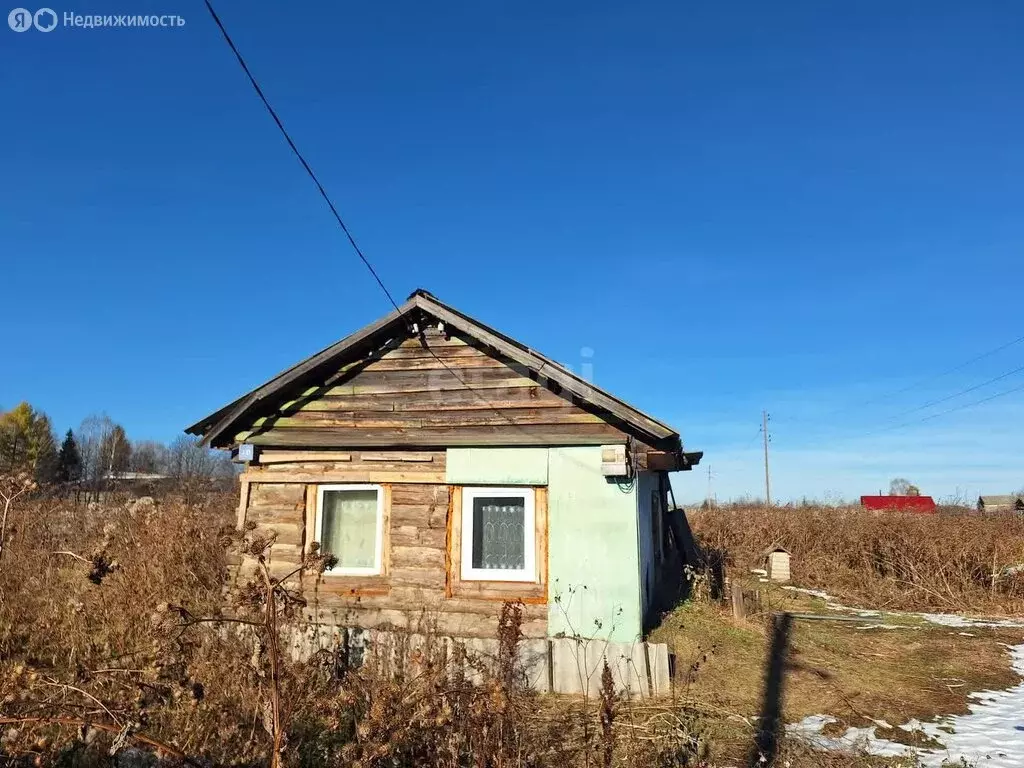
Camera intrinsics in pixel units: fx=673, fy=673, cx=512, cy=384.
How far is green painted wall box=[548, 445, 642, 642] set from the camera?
871 centimetres

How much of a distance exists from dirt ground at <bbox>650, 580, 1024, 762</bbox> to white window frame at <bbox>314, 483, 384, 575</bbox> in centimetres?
408

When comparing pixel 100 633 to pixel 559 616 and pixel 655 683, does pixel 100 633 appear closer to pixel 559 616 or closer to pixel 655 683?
pixel 559 616

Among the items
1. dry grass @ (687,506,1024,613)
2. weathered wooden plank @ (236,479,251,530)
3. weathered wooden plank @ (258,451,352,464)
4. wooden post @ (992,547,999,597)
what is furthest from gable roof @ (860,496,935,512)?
weathered wooden plank @ (236,479,251,530)

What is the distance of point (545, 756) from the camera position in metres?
5.66

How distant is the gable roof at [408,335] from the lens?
8.80 meters

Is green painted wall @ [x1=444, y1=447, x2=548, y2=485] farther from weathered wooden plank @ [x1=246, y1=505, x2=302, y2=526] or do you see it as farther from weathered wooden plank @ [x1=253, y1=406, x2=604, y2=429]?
weathered wooden plank @ [x1=246, y1=505, x2=302, y2=526]

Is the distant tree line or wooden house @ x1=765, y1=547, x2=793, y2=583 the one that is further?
the distant tree line

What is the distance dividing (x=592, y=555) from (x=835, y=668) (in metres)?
4.26

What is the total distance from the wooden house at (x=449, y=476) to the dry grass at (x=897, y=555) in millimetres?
9863

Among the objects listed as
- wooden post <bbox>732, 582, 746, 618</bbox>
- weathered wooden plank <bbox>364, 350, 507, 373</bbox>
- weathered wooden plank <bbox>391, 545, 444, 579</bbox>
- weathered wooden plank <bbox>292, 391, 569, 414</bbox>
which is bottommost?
wooden post <bbox>732, 582, 746, 618</bbox>

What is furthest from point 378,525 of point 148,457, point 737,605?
point 148,457

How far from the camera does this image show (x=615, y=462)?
8.80 metres

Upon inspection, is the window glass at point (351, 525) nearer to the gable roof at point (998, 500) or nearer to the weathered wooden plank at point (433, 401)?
the weathered wooden plank at point (433, 401)

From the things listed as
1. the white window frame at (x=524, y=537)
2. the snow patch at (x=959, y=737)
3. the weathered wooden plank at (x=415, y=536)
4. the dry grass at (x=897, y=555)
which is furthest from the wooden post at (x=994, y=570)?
the weathered wooden plank at (x=415, y=536)
